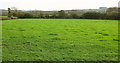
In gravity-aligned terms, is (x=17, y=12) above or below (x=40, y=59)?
above

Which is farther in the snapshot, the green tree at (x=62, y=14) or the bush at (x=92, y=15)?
the bush at (x=92, y=15)

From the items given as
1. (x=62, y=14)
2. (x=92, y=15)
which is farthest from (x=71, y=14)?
(x=92, y=15)

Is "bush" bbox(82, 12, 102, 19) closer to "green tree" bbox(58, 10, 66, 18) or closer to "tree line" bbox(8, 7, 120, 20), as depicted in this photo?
"tree line" bbox(8, 7, 120, 20)

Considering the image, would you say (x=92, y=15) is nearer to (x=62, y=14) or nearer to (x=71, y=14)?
(x=71, y=14)

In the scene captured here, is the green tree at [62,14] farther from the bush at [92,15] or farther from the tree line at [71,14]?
the bush at [92,15]

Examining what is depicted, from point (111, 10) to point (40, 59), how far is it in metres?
25.6

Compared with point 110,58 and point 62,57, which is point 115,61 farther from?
point 62,57

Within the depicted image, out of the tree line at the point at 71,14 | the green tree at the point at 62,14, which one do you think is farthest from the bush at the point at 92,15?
the green tree at the point at 62,14

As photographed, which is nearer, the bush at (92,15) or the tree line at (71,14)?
the tree line at (71,14)

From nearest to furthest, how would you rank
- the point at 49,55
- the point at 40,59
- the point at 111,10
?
the point at 40,59 < the point at 49,55 < the point at 111,10

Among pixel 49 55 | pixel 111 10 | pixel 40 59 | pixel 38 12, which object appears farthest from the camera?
pixel 111 10

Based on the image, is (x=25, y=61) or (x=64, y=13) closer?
A: (x=25, y=61)

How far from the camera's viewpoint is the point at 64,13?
24.5m

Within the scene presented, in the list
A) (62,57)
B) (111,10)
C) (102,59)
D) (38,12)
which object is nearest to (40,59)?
(62,57)
